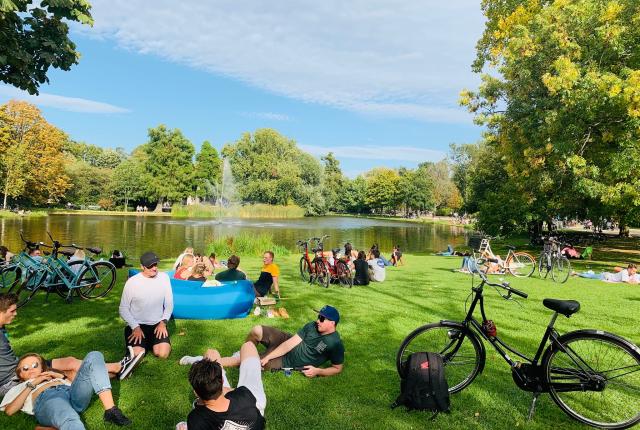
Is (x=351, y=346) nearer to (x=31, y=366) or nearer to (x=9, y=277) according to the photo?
(x=31, y=366)

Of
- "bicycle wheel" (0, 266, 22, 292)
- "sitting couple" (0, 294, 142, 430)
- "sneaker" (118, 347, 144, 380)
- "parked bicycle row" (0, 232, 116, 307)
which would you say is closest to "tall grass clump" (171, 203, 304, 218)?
"bicycle wheel" (0, 266, 22, 292)

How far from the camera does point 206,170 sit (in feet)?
277

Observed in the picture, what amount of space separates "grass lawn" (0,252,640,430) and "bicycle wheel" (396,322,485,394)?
23cm

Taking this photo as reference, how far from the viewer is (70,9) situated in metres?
7.91

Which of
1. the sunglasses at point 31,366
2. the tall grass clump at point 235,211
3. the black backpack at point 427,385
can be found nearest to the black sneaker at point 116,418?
the sunglasses at point 31,366

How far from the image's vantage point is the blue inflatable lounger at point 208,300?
8.02 metres

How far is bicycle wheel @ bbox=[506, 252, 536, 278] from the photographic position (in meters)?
15.8

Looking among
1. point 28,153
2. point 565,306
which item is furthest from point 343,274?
point 28,153

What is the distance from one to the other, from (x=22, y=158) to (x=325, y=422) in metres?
59.9

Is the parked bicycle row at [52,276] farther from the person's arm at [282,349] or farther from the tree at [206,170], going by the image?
the tree at [206,170]

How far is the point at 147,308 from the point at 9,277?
23.1 ft

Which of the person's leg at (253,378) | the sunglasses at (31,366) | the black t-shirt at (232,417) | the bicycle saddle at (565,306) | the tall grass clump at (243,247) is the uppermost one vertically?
the bicycle saddle at (565,306)

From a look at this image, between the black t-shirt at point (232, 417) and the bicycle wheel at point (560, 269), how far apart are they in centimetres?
1380

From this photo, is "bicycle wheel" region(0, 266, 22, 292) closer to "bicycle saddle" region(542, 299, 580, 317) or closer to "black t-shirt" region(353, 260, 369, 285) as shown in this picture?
"black t-shirt" region(353, 260, 369, 285)
